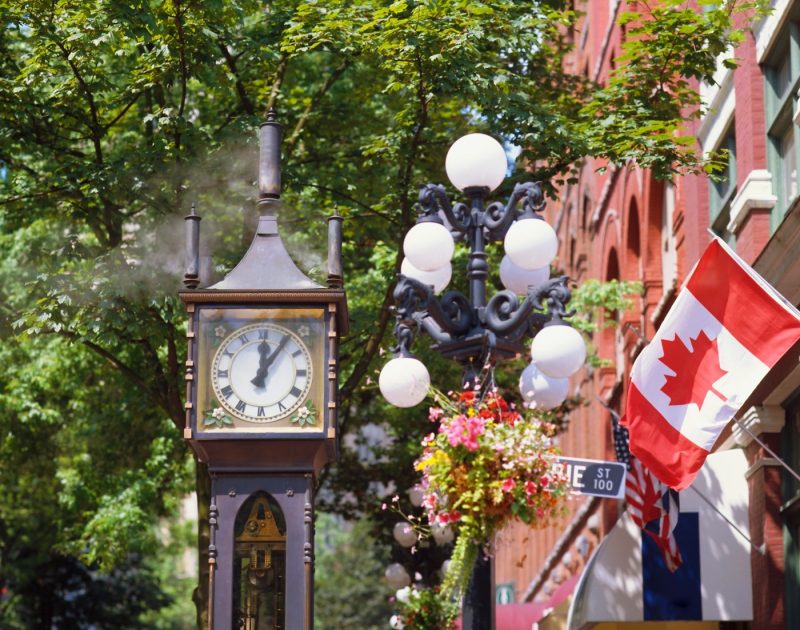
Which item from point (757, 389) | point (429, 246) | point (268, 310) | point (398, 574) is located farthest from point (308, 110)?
point (268, 310)

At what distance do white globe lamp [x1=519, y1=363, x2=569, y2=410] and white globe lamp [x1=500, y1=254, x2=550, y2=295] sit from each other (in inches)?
29.4

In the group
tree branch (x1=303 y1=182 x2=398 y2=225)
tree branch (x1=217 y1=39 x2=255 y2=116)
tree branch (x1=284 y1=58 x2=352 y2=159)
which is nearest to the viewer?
tree branch (x1=217 y1=39 x2=255 y2=116)

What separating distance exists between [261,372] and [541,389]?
1.91 m

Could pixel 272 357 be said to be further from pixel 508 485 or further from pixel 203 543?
pixel 203 543

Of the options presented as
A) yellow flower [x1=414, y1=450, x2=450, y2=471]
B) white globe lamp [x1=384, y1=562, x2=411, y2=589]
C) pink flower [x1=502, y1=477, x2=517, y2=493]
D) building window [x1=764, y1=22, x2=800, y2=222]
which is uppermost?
building window [x1=764, y1=22, x2=800, y2=222]

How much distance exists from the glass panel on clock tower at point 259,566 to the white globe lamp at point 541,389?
6.22ft

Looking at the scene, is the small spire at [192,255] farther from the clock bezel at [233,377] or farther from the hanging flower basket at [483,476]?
the hanging flower basket at [483,476]

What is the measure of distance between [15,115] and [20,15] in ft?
3.62

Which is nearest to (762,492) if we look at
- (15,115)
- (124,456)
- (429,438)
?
(429,438)

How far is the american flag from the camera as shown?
15273mm

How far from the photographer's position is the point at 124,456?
2388cm

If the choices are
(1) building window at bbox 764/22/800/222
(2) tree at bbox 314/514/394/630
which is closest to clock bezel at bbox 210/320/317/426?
(1) building window at bbox 764/22/800/222

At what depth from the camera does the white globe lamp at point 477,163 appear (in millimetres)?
10109

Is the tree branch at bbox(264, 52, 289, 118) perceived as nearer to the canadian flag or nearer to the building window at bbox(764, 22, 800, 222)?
the building window at bbox(764, 22, 800, 222)
